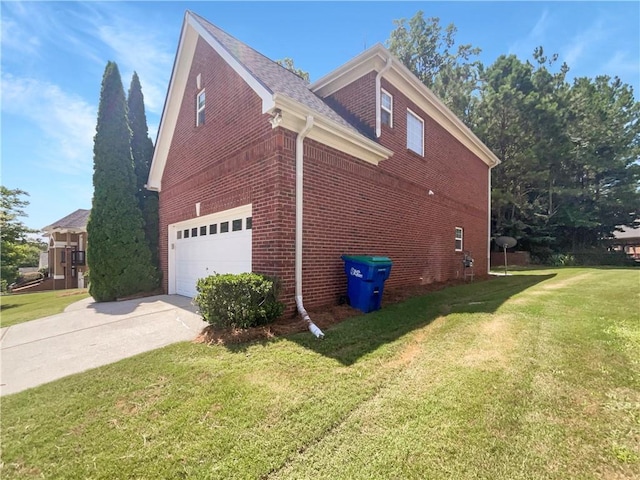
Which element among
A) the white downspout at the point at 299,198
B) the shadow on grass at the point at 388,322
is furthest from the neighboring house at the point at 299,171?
the shadow on grass at the point at 388,322

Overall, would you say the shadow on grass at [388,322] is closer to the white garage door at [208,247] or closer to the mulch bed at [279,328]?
the mulch bed at [279,328]

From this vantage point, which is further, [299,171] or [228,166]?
[228,166]

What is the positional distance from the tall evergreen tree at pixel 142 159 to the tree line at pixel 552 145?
21107mm

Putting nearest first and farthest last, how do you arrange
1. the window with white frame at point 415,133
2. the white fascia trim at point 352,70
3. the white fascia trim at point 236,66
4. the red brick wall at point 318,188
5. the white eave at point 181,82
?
the white fascia trim at point 236,66
the red brick wall at point 318,188
the white eave at point 181,82
the white fascia trim at point 352,70
the window with white frame at point 415,133

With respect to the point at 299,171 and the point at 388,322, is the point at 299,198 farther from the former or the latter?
the point at 388,322

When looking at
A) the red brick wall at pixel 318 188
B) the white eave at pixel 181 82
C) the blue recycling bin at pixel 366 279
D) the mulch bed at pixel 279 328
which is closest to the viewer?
the mulch bed at pixel 279 328

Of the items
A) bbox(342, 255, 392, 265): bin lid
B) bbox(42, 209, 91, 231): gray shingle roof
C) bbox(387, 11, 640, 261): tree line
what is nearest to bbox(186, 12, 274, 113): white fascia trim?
bbox(342, 255, 392, 265): bin lid

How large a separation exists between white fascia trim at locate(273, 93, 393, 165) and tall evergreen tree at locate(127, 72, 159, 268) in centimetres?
806

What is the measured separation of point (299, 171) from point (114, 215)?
7.86 metres

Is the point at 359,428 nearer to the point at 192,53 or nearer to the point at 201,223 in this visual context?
the point at 201,223

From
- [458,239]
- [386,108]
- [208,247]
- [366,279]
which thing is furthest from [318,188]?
→ [458,239]

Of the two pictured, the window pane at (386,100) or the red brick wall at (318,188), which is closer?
the red brick wall at (318,188)

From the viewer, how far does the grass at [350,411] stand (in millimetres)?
2389

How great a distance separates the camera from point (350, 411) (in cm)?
305
